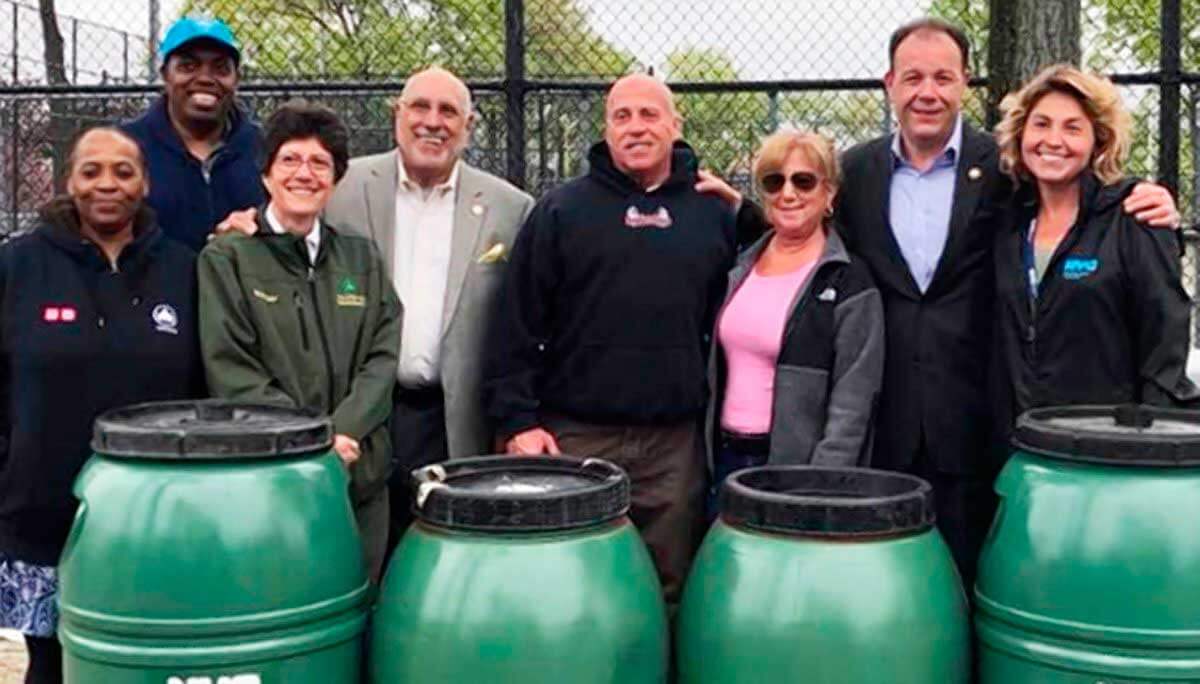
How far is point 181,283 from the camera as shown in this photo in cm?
370

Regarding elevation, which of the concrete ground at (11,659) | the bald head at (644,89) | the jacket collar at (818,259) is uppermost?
the bald head at (644,89)

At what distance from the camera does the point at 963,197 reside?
3.86 m

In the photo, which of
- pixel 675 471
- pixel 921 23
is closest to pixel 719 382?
pixel 675 471

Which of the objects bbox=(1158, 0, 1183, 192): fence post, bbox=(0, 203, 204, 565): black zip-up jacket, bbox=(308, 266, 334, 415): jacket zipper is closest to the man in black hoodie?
bbox=(308, 266, 334, 415): jacket zipper

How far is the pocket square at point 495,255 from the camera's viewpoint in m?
4.14

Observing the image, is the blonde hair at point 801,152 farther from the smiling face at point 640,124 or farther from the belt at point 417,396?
the belt at point 417,396

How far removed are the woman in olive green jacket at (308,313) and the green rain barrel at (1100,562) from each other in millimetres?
1609

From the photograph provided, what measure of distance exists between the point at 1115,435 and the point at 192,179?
2.78 metres

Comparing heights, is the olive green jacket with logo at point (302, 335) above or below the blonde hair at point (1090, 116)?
below

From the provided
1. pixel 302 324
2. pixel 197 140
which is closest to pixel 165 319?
pixel 302 324

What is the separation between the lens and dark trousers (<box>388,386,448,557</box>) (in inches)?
161

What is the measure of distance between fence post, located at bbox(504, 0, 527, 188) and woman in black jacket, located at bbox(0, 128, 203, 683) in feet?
7.79

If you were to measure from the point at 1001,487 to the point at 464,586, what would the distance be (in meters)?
1.22

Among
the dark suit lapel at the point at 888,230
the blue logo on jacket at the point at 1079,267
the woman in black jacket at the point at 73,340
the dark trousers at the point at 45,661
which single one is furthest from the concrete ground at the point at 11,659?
the blue logo on jacket at the point at 1079,267
